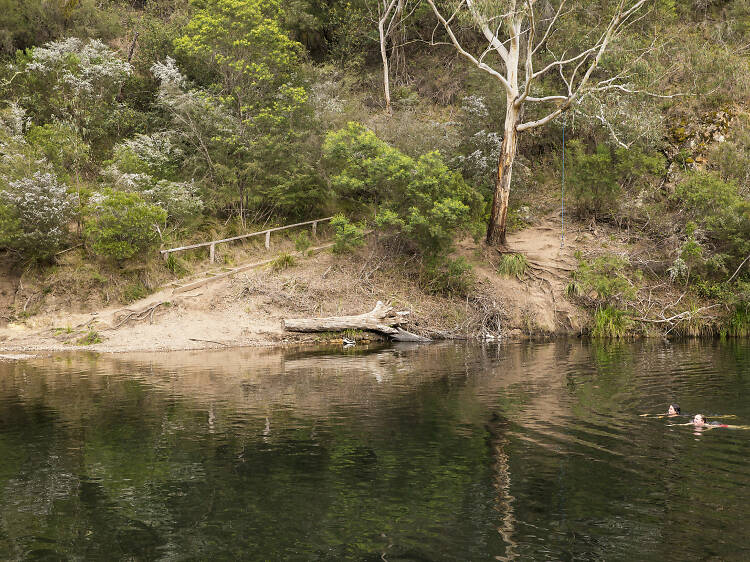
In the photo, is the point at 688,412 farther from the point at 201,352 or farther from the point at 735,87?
the point at 735,87

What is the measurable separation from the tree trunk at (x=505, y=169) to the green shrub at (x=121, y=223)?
1598 cm

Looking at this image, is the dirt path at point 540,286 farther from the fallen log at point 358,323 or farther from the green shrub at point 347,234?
the green shrub at point 347,234

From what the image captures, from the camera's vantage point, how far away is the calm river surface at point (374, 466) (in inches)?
344

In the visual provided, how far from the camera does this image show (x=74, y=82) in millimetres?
38000

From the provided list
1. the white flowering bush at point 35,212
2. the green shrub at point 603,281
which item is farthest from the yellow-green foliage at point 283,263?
the green shrub at point 603,281

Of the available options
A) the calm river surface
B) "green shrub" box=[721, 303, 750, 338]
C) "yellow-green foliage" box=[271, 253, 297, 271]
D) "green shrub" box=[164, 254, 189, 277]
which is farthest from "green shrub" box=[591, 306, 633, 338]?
"green shrub" box=[164, 254, 189, 277]

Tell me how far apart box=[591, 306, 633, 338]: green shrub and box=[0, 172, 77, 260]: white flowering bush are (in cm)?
2465

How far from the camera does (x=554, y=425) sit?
565 inches

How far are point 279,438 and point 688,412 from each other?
904 cm

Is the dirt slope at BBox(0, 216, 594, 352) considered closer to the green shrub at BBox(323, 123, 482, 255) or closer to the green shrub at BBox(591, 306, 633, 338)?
the green shrub at BBox(591, 306, 633, 338)

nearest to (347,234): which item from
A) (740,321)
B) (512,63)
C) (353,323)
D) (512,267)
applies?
(353,323)

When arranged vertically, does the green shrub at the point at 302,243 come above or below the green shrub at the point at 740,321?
above

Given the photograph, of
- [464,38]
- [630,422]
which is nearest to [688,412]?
[630,422]

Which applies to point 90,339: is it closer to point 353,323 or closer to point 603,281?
point 353,323
